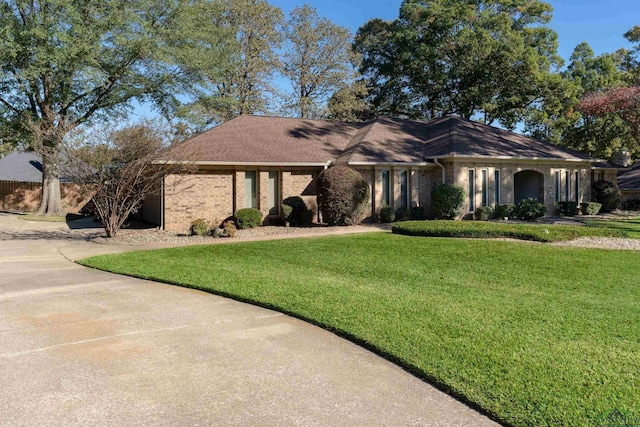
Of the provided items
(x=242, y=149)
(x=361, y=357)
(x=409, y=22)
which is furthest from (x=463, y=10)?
(x=361, y=357)

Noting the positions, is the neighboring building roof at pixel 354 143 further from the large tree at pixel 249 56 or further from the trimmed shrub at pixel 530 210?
the large tree at pixel 249 56

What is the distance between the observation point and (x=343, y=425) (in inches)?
133

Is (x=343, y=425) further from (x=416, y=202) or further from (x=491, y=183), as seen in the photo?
(x=491, y=183)

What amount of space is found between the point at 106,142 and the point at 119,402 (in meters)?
12.3

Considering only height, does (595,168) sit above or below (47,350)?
above

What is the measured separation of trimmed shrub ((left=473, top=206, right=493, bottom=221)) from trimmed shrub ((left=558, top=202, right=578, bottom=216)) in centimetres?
476

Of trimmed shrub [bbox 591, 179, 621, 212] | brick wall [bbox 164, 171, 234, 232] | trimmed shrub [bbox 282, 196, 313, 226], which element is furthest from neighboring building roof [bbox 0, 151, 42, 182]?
trimmed shrub [bbox 591, 179, 621, 212]

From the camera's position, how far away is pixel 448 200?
1895 cm

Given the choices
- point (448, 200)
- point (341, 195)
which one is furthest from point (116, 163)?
point (448, 200)

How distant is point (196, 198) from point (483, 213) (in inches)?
469

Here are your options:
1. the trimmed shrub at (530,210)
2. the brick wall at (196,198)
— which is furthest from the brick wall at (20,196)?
the trimmed shrub at (530,210)

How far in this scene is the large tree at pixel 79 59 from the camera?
2150cm

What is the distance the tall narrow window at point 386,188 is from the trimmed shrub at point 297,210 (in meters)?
3.47

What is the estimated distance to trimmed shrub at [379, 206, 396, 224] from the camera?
19.0 m
